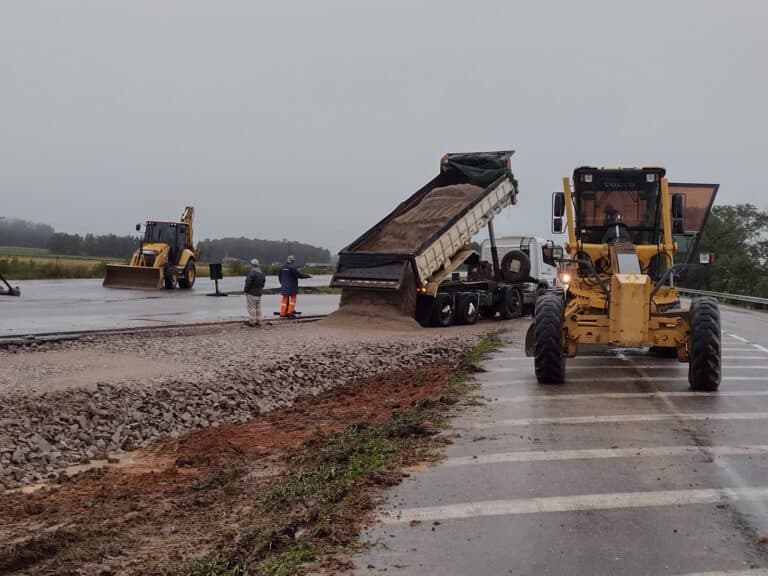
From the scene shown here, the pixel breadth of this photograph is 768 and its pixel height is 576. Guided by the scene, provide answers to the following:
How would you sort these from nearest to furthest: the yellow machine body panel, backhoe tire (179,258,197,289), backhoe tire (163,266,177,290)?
1. the yellow machine body panel
2. backhoe tire (163,266,177,290)
3. backhoe tire (179,258,197,289)

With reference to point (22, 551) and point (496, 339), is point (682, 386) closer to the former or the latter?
point (496, 339)

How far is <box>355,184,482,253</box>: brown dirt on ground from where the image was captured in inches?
799

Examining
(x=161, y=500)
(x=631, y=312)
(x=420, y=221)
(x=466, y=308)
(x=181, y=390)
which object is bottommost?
(x=161, y=500)

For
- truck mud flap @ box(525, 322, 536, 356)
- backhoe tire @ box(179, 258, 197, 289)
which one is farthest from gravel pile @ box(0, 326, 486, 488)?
backhoe tire @ box(179, 258, 197, 289)

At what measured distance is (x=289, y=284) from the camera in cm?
2136

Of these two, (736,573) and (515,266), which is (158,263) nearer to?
(515,266)

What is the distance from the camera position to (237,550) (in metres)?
4.88

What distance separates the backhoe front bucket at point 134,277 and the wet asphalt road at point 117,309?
0.84 m

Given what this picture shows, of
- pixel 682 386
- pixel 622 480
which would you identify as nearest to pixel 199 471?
pixel 622 480

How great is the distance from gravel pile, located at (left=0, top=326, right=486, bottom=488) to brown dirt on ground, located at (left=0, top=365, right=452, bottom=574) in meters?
0.43

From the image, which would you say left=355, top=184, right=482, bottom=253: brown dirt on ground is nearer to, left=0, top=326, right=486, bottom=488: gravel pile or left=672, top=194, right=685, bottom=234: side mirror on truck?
left=0, top=326, right=486, bottom=488: gravel pile

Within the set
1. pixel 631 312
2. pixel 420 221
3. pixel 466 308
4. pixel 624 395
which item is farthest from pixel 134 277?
pixel 624 395

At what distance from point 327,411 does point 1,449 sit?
13.6ft

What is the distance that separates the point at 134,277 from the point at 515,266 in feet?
54.7
